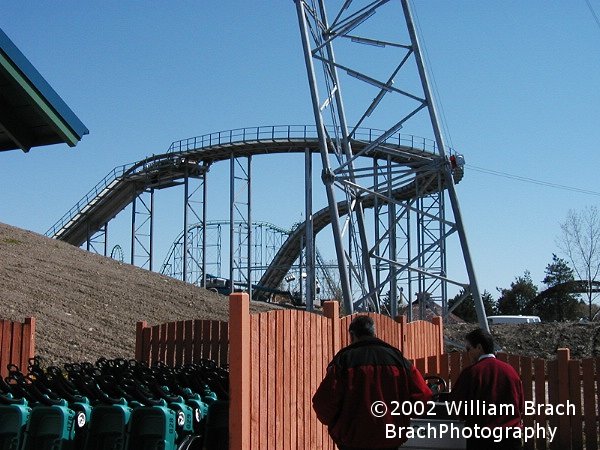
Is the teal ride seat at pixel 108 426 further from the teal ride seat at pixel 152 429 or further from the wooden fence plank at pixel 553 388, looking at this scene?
the wooden fence plank at pixel 553 388

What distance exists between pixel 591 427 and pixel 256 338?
498 cm

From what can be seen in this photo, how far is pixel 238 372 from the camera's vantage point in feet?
21.7

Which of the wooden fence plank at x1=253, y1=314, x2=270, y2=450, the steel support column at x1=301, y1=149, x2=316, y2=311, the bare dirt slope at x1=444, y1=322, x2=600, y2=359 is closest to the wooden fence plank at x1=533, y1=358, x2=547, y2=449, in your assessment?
the wooden fence plank at x1=253, y1=314, x2=270, y2=450

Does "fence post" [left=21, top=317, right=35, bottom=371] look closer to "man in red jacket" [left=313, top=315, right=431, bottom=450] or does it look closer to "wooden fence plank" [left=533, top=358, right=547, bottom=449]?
"wooden fence plank" [left=533, top=358, right=547, bottom=449]

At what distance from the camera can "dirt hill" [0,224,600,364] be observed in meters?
18.0

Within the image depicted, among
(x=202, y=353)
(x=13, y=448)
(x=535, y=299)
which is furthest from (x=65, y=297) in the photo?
(x=535, y=299)

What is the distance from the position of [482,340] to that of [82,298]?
59.6 feet

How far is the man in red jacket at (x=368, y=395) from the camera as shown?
5387 mm

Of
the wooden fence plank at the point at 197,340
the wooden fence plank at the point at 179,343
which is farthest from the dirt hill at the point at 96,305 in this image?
the wooden fence plank at the point at 197,340

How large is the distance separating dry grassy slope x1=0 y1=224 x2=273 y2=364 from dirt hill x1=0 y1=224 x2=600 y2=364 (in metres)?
0.02

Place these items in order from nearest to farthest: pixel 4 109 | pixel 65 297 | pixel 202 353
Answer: pixel 4 109
pixel 202 353
pixel 65 297

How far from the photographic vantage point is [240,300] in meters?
6.60

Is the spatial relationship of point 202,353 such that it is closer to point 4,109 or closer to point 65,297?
point 4,109

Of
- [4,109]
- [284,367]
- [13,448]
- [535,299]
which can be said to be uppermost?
[535,299]
